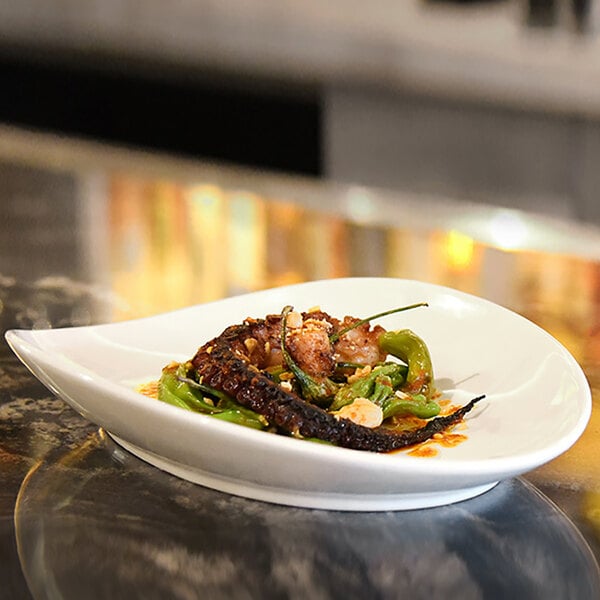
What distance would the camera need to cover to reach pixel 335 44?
4.17m

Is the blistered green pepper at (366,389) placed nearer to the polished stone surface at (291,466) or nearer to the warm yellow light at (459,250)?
the polished stone surface at (291,466)

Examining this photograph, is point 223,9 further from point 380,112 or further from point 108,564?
point 108,564

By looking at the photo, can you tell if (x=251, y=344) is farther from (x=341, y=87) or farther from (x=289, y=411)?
(x=341, y=87)

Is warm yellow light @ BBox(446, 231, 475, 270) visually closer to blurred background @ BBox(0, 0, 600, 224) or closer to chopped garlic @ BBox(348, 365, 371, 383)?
chopped garlic @ BBox(348, 365, 371, 383)

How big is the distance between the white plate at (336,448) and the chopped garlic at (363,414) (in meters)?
0.04

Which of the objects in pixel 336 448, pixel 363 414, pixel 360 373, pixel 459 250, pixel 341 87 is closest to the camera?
pixel 336 448

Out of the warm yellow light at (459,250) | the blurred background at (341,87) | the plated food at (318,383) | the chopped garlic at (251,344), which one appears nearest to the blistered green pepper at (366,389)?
the plated food at (318,383)

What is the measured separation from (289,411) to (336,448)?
0.36 feet

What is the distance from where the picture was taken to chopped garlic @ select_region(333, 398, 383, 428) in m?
1.09

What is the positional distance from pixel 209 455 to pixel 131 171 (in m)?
1.74

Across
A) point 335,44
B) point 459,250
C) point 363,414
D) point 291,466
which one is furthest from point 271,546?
point 335,44

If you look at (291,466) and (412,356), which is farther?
(412,356)

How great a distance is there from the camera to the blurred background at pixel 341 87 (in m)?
3.51

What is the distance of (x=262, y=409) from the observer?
1.07 meters
